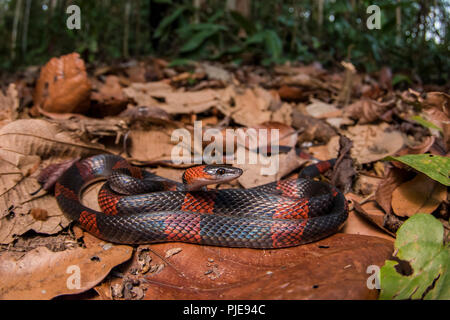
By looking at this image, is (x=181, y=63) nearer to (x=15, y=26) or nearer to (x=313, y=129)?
(x=313, y=129)

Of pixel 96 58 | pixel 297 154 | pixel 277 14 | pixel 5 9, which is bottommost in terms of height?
pixel 297 154

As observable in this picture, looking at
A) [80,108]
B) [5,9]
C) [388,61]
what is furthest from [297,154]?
[5,9]

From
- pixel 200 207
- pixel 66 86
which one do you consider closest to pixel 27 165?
pixel 66 86

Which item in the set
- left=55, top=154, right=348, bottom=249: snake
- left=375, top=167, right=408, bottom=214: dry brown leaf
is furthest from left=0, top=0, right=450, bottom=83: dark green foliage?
left=55, top=154, right=348, bottom=249: snake

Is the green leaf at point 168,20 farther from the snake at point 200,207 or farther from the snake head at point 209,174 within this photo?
the snake head at point 209,174

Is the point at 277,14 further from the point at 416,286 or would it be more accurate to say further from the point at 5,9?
the point at 5,9

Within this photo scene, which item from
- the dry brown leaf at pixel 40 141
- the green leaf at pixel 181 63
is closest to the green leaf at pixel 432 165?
the dry brown leaf at pixel 40 141

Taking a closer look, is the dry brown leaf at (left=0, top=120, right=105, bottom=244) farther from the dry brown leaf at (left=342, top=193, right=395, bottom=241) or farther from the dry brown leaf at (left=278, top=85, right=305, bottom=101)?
the dry brown leaf at (left=278, top=85, right=305, bottom=101)
